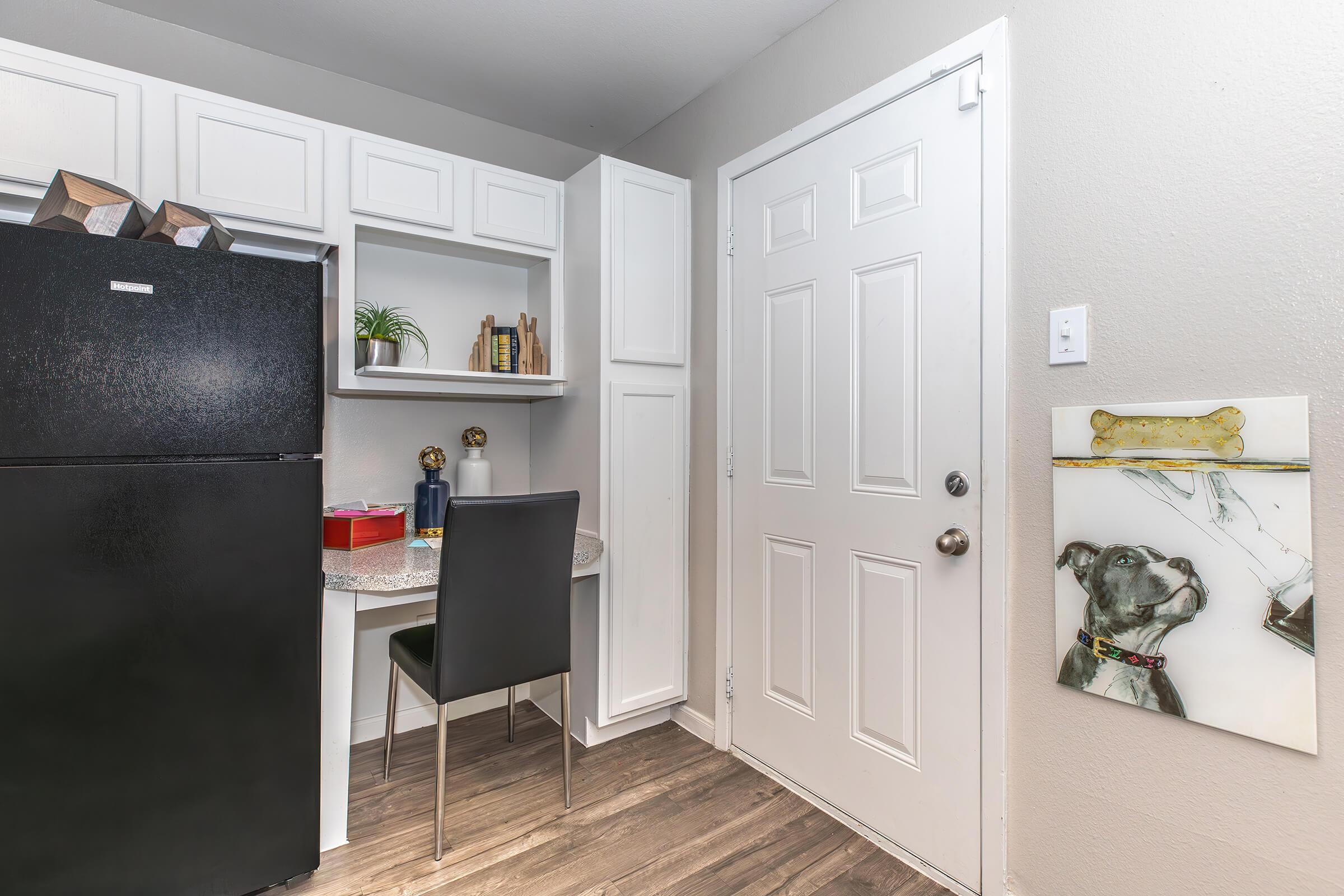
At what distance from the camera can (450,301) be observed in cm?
251

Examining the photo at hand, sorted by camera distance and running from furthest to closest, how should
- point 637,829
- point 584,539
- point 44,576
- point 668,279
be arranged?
point 668,279, point 584,539, point 637,829, point 44,576

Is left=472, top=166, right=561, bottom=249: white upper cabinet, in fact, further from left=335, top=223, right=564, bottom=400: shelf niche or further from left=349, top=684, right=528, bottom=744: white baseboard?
left=349, top=684, right=528, bottom=744: white baseboard

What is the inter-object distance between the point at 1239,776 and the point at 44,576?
7.72 ft

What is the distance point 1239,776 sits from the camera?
1.16m

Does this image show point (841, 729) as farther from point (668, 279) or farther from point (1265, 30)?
point (1265, 30)

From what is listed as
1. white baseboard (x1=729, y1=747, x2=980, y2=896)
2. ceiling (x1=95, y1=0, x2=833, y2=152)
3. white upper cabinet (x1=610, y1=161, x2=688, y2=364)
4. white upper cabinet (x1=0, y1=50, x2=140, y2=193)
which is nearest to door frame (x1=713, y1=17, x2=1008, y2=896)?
white baseboard (x1=729, y1=747, x2=980, y2=896)

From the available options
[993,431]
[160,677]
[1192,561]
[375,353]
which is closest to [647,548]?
[375,353]

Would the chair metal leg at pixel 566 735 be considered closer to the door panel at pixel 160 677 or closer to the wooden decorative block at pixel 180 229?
the door panel at pixel 160 677

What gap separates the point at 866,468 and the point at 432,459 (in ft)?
5.16

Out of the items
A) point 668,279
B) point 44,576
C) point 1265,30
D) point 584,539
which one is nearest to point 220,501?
point 44,576

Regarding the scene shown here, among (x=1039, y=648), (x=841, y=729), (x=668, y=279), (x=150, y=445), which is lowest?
(x=841, y=729)

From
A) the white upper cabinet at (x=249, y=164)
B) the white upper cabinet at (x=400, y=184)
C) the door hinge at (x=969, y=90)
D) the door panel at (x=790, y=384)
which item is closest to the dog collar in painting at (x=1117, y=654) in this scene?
the door panel at (x=790, y=384)

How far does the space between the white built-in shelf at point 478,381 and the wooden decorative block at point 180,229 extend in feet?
1.93

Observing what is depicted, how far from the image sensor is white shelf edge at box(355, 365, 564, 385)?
207cm
